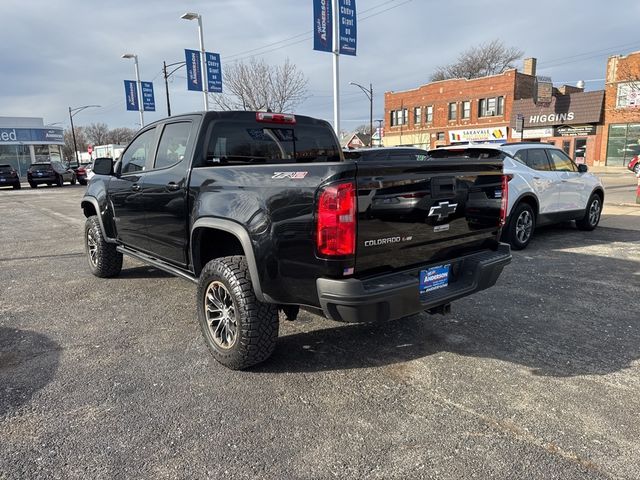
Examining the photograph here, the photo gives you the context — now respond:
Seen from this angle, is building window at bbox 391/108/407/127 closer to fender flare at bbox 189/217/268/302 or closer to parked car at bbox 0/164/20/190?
parked car at bbox 0/164/20/190

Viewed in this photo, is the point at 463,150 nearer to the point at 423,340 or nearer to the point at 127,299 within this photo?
the point at 423,340

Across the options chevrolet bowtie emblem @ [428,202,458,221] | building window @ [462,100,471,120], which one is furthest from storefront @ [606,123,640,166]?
chevrolet bowtie emblem @ [428,202,458,221]

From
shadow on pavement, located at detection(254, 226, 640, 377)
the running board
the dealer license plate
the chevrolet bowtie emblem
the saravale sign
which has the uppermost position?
the saravale sign

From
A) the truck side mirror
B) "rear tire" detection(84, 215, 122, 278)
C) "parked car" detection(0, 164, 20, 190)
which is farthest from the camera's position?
"parked car" detection(0, 164, 20, 190)

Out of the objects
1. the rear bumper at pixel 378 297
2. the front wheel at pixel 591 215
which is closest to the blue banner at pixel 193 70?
the front wheel at pixel 591 215

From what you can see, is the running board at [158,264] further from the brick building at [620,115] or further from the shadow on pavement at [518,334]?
the brick building at [620,115]

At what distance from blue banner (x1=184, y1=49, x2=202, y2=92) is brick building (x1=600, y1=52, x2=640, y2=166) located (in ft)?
85.7

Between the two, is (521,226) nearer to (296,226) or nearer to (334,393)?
(334,393)

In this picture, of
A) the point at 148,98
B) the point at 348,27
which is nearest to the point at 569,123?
the point at 348,27

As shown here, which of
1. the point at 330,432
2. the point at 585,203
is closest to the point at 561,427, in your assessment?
the point at 330,432

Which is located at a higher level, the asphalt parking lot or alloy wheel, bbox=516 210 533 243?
alloy wheel, bbox=516 210 533 243

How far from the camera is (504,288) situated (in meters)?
5.48

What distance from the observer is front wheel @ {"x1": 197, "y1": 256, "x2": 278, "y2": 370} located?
3332mm

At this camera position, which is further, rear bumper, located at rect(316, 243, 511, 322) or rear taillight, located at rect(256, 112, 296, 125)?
rear taillight, located at rect(256, 112, 296, 125)
